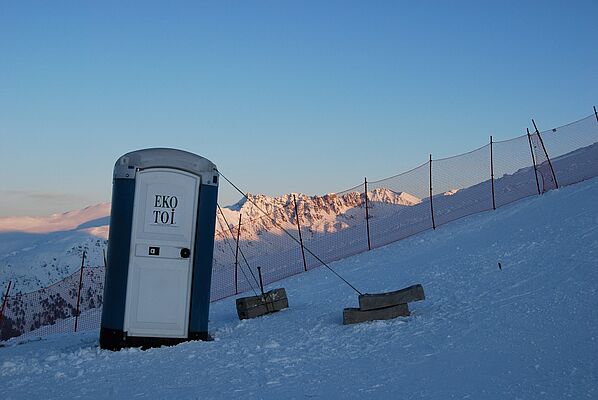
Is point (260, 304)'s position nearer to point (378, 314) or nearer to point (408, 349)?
point (378, 314)

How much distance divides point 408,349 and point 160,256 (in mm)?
3809

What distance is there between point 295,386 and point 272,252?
17516mm

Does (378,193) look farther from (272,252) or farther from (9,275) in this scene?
(9,275)

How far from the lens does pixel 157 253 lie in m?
9.38

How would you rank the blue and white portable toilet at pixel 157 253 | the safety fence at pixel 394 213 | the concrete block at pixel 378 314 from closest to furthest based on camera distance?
the concrete block at pixel 378 314, the blue and white portable toilet at pixel 157 253, the safety fence at pixel 394 213

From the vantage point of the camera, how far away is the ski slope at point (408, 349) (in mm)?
6031

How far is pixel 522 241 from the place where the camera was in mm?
13227

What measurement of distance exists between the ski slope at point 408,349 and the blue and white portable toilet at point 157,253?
37 cm

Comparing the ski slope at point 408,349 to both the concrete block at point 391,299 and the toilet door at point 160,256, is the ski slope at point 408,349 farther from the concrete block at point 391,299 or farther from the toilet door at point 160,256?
the toilet door at point 160,256

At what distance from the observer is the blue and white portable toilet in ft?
30.4

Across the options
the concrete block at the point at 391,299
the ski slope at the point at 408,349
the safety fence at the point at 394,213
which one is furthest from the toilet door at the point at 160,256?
the safety fence at the point at 394,213

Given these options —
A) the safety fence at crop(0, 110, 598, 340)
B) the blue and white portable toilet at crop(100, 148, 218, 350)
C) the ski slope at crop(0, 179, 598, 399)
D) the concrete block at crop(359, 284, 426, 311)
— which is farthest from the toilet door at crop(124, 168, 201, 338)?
the safety fence at crop(0, 110, 598, 340)

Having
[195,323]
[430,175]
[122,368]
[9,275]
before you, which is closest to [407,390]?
[122,368]

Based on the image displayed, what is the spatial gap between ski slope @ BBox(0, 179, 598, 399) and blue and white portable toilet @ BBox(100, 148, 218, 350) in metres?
0.37
